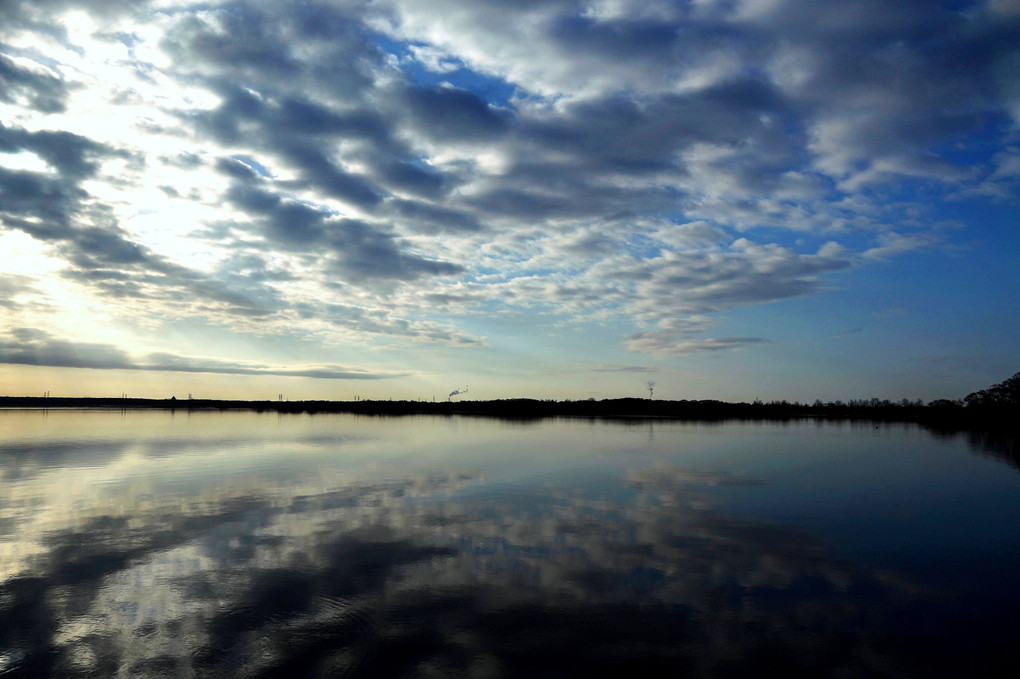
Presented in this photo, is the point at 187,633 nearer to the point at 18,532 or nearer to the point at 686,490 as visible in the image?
the point at 18,532

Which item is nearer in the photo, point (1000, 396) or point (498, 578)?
point (498, 578)

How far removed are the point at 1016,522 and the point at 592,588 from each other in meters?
20.3

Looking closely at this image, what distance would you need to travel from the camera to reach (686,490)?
2855cm

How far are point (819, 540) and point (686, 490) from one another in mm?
9768

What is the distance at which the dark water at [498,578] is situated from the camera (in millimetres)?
9852

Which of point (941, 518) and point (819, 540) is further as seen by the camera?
point (941, 518)

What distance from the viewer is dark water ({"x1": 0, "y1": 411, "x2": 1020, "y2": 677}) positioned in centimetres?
985

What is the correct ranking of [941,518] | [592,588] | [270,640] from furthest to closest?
[941,518] < [592,588] < [270,640]

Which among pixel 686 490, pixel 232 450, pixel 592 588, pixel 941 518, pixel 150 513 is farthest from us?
pixel 232 450

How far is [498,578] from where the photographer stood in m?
14.0

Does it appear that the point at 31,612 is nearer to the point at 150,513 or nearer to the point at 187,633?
the point at 187,633

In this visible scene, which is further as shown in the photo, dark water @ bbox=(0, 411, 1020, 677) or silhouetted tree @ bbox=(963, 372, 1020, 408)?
silhouetted tree @ bbox=(963, 372, 1020, 408)

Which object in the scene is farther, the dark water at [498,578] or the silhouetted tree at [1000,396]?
the silhouetted tree at [1000,396]

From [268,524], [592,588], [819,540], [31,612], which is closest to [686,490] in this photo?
[819,540]
